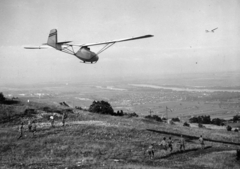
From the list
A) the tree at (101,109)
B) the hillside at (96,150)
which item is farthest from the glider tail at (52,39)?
the tree at (101,109)

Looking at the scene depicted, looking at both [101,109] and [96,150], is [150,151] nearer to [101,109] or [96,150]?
[96,150]

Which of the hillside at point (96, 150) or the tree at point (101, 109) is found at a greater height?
the tree at point (101, 109)

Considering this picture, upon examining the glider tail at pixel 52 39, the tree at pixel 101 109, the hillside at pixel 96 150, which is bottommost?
the hillside at pixel 96 150

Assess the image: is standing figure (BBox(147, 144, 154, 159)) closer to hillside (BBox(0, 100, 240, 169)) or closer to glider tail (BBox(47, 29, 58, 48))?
hillside (BBox(0, 100, 240, 169))

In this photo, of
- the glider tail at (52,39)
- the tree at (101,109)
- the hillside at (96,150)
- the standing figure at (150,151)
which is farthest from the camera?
the tree at (101,109)

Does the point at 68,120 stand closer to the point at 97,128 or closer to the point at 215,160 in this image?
the point at 97,128

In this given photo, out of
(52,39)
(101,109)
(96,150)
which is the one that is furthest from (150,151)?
(101,109)

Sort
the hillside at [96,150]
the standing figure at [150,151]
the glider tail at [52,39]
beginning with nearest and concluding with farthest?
1. the hillside at [96,150]
2. the standing figure at [150,151]
3. the glider tail at [52,39]

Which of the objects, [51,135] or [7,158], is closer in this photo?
[7,158]

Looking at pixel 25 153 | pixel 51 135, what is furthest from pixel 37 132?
pixel 25 153

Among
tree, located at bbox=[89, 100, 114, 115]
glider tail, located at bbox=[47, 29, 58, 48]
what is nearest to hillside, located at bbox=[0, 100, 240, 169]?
glider tail, located at bbox=[47, 29, 58, 48]

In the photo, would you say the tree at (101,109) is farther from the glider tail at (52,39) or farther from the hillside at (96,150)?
the glider tail at (52,39)
